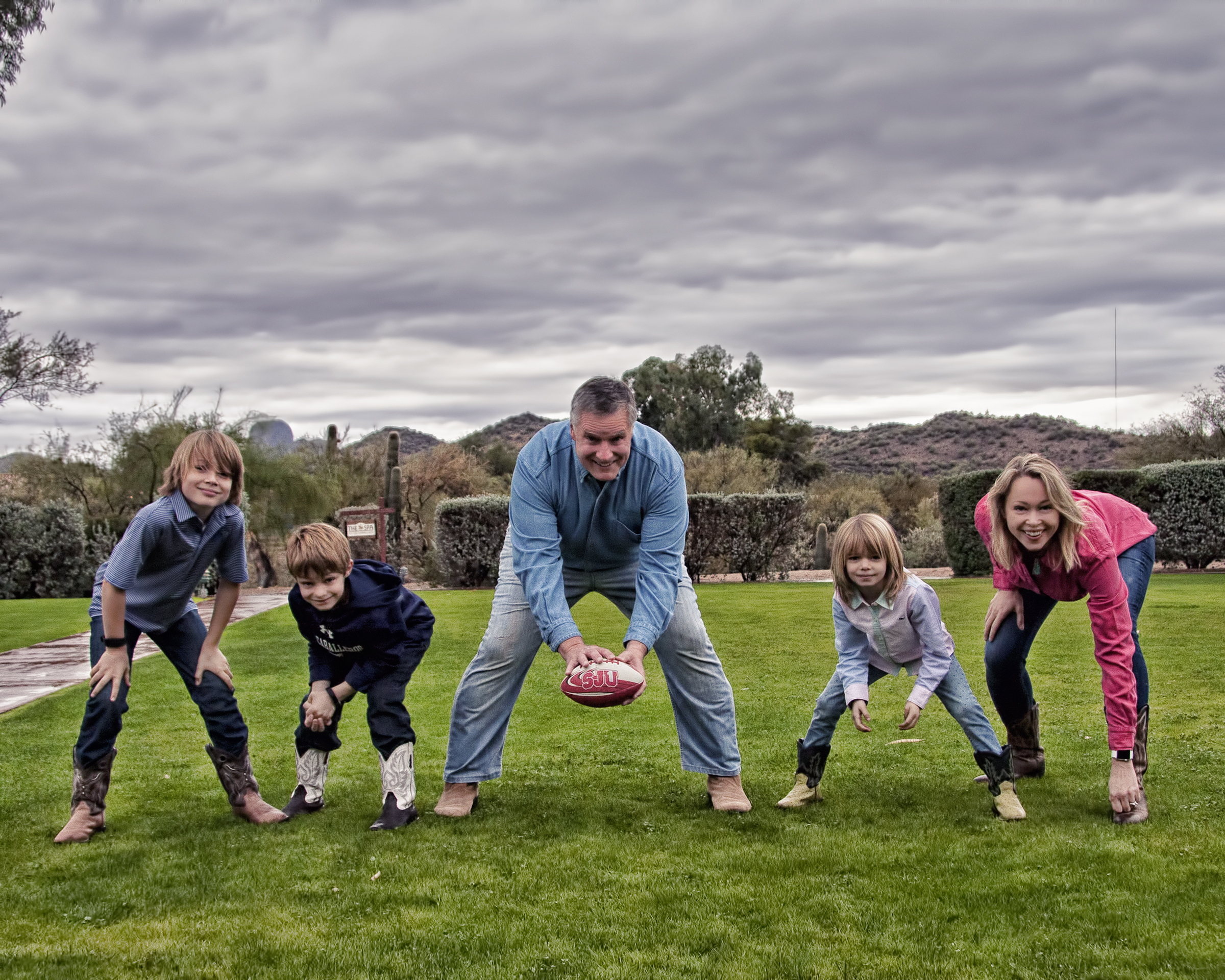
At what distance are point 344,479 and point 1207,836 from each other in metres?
33.4

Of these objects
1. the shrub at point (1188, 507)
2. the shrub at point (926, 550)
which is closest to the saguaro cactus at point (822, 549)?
the shrub at point (926, 550)

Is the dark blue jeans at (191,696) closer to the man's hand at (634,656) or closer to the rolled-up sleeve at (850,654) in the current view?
the man's hand at (634,656)

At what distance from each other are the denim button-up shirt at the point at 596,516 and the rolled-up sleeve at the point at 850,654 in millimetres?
740

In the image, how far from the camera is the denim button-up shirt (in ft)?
15.0

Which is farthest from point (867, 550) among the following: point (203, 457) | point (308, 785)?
point (203, 457)

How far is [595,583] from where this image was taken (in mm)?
5020

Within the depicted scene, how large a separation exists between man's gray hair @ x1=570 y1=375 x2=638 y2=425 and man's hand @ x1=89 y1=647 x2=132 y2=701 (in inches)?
81.4

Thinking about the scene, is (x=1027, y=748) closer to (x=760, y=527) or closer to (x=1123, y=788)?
(x=1123, y=788)

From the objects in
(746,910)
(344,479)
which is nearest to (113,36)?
(746,910)

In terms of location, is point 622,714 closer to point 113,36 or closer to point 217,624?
point 217,624

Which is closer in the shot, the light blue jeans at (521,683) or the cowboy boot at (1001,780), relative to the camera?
the cowboy boot at (1001,780)

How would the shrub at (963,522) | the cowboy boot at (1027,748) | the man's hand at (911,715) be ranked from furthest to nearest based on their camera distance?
1. the shrub at (963,522)
2. the cowboy boot at (1027,748)
3. the man's hand at (911,715)

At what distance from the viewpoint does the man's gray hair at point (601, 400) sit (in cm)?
434

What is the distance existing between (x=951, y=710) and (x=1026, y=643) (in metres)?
0.62
